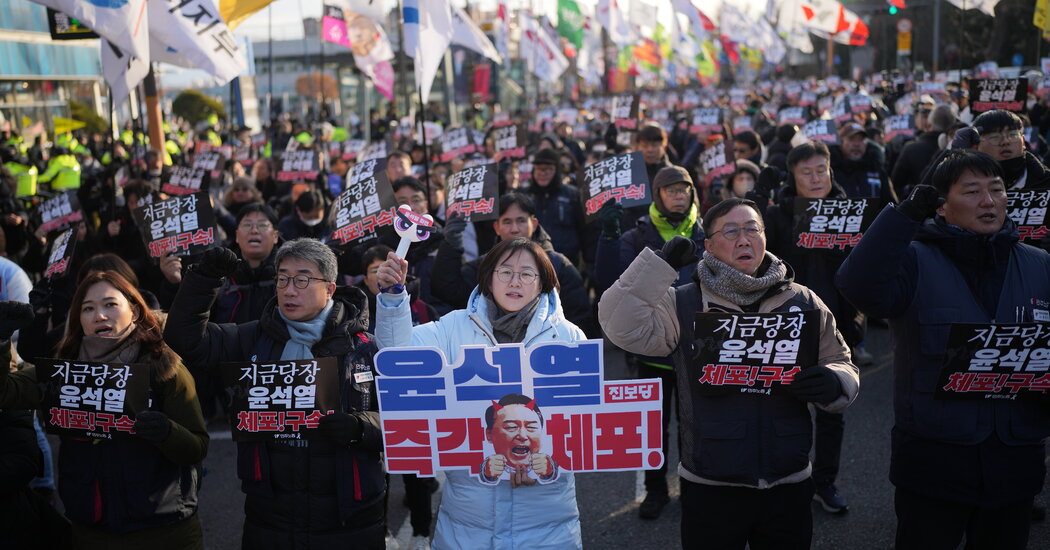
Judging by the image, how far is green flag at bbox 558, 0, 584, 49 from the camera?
24.3m

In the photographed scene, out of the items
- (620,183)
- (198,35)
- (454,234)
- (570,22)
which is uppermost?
(570,22)

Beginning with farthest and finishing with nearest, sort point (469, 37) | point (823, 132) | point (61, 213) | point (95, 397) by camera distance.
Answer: point (469, 37), point (823, 132), point (61, 213), point (95, 397)

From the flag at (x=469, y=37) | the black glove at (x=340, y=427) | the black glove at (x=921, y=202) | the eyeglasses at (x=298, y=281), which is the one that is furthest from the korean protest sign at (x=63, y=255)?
the flag at (x=469, y=37)

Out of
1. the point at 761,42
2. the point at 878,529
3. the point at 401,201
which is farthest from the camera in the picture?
the point at 761,42

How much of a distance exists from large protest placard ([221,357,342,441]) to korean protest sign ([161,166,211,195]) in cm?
625

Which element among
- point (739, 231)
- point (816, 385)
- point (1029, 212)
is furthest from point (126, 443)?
point (1029, 212)

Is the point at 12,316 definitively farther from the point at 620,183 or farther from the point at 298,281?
the point at 620,183

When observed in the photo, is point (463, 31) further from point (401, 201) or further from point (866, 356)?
point (866, 356)

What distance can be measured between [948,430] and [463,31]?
894 cm

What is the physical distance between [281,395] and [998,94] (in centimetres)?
882

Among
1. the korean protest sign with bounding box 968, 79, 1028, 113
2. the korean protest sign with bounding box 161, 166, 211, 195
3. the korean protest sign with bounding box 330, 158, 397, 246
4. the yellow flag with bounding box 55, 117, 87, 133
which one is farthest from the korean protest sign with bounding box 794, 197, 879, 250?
the yellow flag with bounding box 55, 117, 87, 133

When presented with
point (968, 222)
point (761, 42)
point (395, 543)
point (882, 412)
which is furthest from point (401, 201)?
point (761, 42)

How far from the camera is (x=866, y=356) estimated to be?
7078 millimetres

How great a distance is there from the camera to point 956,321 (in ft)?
9.91
